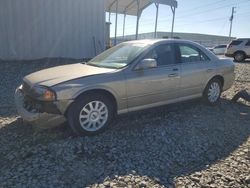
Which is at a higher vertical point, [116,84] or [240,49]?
[240,49]

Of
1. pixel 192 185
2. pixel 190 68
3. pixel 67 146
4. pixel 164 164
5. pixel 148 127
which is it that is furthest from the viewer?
pixel 190 68

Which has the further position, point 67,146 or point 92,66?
point 92,66

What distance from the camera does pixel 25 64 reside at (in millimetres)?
11148

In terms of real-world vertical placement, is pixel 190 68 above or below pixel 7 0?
below

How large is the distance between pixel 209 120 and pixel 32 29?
9.16 m

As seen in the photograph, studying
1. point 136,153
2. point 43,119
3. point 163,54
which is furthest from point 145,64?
point 43,119

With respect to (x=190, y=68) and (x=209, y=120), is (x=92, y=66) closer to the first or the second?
(x=190, y=68)

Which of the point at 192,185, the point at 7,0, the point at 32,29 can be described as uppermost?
the point at 7,0

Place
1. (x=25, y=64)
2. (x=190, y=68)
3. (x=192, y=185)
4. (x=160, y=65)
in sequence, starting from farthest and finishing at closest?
(x=25, y=64) < (x=190, y=68) < (x=160, y=65) < (x=192, y=185)

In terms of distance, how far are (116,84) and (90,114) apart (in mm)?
639

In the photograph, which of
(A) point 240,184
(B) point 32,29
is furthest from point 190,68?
(B) point 32,29

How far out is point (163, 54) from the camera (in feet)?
17.3

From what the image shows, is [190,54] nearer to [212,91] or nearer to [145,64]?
[212,91]

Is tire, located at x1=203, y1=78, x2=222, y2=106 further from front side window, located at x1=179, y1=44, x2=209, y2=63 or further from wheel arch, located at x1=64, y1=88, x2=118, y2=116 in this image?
wheel arch, located at x1=64, y1=88, x2=118, y2=116
